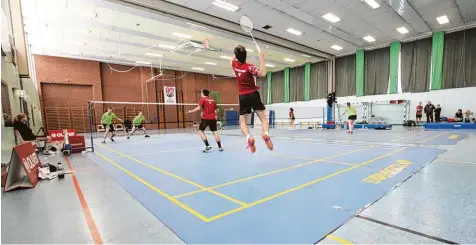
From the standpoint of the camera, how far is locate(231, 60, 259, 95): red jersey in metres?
4.09

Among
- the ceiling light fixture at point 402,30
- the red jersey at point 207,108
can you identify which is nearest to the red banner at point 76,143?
the red jersey at point 207,108

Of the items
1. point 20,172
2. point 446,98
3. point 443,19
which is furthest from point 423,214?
point 446,98

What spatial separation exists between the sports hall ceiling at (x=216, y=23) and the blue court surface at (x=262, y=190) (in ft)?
30.0

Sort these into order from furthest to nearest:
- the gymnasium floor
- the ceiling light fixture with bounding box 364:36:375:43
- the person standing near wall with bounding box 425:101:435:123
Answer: the ceiling light fixture with bounding box 364:36:375:43, the person standing near wall with bounding box 425:101:435:123, the gymnasium floor

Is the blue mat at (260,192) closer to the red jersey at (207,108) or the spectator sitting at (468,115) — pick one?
the red jersey at (207,108)

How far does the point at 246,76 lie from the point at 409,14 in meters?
14.6

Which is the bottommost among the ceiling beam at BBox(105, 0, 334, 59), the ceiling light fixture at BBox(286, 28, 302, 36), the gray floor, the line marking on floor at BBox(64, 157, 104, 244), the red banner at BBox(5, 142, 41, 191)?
the line marking on floor at BBox(64, 157, 104, 244)

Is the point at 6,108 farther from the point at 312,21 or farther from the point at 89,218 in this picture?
the point at 312,21

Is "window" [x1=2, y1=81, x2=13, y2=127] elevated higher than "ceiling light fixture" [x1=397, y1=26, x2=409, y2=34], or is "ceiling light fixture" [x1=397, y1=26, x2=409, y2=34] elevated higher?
"ceiling light fixture" [x1=397, y1=26, x2=409, y2=34]

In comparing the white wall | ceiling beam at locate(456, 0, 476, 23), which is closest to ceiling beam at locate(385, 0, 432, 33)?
ceiling beam at locate(456, 0, 476, 23)

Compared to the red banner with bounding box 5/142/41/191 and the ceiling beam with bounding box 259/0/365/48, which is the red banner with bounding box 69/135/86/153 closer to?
the red banner with bounding box 5/142/41/191

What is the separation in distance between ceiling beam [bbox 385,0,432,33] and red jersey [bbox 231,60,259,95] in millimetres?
11826

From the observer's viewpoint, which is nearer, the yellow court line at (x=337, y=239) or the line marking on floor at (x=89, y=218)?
the yellow court line at (x=337, y=239)

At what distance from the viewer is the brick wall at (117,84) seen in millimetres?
19234
